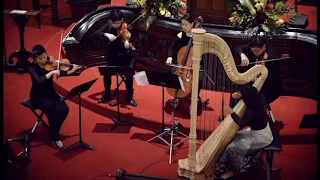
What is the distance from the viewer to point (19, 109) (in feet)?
30.3

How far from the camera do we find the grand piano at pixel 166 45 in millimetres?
9148

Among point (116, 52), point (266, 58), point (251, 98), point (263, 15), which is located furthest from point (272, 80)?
point (116, 52)

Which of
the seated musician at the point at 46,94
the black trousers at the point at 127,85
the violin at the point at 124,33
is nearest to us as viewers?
the seated musician at the point at 46,94

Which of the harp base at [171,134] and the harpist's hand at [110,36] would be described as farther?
the harpist's hand at [110,36]

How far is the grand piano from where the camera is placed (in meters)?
9.15

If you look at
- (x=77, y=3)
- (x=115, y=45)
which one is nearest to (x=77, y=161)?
(x=115, y=45)

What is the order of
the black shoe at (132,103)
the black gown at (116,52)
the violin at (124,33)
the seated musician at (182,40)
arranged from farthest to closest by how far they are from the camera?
the black shoe at (132,103)
the black gown at (116,52)
the violin at (124,33)
the seated musician at (182,40)

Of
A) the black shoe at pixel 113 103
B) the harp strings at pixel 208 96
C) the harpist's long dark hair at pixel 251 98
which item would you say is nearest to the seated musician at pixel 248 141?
the harpist's long dark hair at pixel 251 98

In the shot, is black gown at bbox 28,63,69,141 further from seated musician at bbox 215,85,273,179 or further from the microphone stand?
seated musician at bbox 215,85,273,179

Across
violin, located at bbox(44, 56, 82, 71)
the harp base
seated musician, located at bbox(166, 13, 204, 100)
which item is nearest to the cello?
seated musician, located at bbox(166, 13, 204, 100)

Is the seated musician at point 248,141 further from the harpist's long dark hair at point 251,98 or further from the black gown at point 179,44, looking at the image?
the black gown at point 179,44

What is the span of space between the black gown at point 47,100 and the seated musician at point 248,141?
88.1 inches

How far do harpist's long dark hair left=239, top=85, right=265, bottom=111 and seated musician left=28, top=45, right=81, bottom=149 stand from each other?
2.32 m

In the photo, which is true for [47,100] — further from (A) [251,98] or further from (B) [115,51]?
(A) [251,98]
